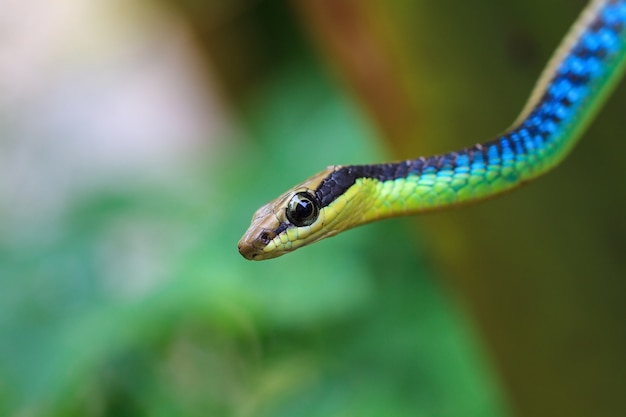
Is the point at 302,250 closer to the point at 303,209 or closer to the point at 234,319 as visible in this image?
the point at 234,319

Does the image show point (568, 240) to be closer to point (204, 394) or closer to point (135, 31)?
point (204, 394)

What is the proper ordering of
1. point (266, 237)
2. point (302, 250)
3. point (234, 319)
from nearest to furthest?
point (266, 237) → point (234, 319) → point (302, 250)

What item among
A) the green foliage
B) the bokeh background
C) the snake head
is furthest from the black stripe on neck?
the green foliage

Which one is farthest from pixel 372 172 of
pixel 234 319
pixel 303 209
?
pixel 234 319

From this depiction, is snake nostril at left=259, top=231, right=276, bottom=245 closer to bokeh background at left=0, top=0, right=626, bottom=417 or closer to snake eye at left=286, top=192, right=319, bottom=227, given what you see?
snake eye at left=286, top=192, right=319, bottom=227

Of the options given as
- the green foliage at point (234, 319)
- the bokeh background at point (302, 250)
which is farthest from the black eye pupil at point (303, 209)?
the green foliage at point (234, 319)

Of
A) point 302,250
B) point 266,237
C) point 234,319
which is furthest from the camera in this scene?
point 302,250
